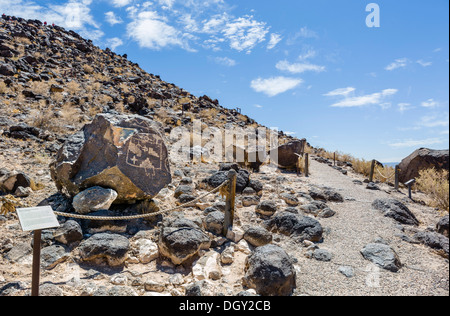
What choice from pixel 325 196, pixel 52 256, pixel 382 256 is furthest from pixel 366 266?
pixel 52 256

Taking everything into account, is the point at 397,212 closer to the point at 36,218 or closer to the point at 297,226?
the point at 297,226

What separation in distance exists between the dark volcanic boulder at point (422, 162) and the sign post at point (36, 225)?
13.3 metres

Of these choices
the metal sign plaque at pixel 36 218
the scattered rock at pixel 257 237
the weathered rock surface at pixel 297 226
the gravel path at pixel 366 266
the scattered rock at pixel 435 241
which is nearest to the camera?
the metal sign plaque at pixel 36 218

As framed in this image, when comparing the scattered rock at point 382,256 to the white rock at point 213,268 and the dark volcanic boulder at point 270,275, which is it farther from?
the white rock at point 213,268

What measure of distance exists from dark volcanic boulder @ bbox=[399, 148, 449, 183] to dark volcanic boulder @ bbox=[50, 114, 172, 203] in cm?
1149

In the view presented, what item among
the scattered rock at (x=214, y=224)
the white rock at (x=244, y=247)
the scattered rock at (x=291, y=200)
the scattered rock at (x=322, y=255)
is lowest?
the scattered rock at (x=322, y=255)

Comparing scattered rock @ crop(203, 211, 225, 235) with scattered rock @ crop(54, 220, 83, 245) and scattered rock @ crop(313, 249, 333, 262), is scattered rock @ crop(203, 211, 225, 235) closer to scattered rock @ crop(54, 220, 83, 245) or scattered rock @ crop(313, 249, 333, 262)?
scattered rock @ crop(313, 249, 333, 262)

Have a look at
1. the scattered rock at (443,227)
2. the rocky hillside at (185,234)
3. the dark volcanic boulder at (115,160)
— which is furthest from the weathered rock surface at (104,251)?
the scattered rock at (443,227)

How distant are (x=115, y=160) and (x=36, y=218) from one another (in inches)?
86.9

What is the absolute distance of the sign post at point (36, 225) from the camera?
93.8 inches

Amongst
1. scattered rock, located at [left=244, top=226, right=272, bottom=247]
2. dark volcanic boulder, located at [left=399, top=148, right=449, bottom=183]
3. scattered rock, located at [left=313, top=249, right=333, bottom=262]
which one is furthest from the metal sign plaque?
Result: dark volcanic boulder, located at [left=399, top=148, right=449, bottom=183]
